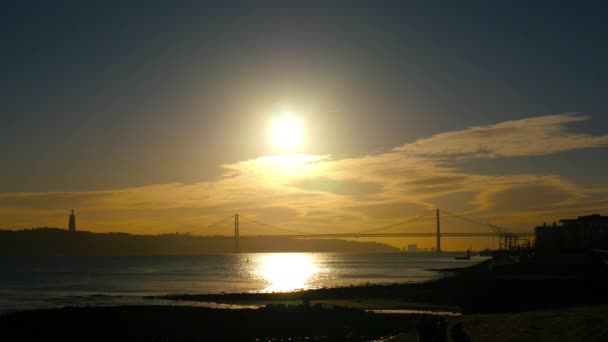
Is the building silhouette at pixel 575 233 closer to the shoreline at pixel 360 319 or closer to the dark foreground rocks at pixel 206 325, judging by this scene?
the shoreline at pixel 360 319

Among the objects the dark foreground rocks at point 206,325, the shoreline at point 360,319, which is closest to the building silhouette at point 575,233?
the shoreline at point 360,319

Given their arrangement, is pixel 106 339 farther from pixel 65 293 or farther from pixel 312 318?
pixel 65 293

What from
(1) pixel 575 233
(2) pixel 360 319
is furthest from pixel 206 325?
(1) pixel 575 233

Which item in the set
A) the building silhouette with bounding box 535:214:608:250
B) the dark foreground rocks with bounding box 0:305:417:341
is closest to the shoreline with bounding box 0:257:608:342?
the dark foreground rocks with bounding box 0:305:417:341

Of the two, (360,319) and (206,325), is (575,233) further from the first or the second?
(206,325)

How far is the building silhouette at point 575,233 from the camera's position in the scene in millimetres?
104438

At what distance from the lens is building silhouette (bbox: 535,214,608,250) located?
104 m

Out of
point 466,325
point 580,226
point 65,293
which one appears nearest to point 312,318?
point 466,325

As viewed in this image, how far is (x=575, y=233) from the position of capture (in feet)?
366

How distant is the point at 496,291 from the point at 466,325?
18779 mm

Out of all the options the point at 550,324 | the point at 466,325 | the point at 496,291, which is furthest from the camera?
the point at 496,291

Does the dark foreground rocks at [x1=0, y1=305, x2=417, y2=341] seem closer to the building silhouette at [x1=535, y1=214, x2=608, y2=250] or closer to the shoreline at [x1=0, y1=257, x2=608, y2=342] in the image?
the shoreline at [x1=0, y1=257, x2=608, y2=342]

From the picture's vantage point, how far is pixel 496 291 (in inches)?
1812

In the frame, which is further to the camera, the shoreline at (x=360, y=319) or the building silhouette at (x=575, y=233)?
the building silhouette at (x=575, y=233)
